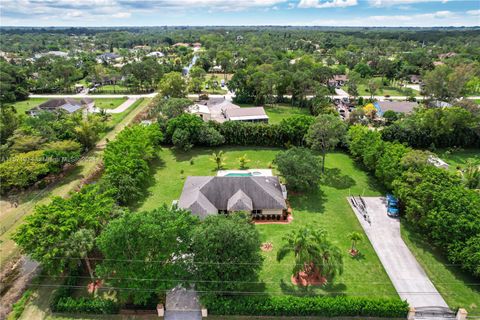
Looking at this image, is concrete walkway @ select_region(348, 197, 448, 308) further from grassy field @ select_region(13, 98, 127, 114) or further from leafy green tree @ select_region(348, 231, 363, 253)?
grassy field @ select_region(13, 98, 127, 114)

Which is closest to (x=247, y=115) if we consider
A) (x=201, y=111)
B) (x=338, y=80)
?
(x=201, y=111)

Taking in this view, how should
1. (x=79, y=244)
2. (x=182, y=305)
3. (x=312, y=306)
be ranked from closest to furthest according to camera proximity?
(x=312, y=306), (x=79, y=244), (x=182, y=305)

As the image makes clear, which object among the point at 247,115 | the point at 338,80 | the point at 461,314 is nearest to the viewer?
the point at 461,314

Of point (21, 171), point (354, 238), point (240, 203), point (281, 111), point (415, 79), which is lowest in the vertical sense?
point (354, 238)

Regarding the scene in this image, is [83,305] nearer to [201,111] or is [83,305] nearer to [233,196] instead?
[233,196]

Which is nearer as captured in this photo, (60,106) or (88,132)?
(88,132)

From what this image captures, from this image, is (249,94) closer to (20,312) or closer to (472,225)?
(472,225)

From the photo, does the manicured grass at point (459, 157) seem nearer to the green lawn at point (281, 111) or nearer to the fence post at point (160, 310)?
the green lawn at point (281, 111)
